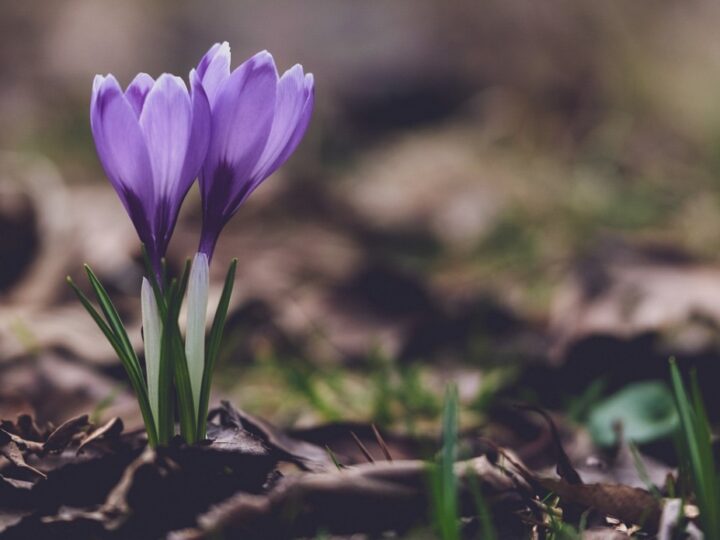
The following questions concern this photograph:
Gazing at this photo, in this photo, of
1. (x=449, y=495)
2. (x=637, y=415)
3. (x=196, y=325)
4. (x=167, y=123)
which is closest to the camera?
(x=449, y=495)

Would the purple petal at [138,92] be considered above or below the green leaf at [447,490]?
above

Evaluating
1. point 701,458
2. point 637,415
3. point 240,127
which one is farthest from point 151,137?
point 637,415

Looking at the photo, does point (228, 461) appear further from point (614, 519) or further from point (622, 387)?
point (622, 387)

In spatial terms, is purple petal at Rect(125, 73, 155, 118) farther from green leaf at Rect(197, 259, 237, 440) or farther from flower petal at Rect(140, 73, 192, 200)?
green leaf at Rect(197, 259, 237, 440)

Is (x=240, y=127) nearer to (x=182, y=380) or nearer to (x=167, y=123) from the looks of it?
(x=167, y=123)

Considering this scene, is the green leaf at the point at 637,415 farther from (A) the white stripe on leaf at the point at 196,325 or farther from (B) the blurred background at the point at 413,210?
(A) the white stripe on leaf at the point at 196,325

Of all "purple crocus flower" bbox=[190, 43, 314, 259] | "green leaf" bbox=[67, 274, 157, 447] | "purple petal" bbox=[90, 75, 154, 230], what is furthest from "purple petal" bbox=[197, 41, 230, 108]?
"green leaf" bbox=[67, 274, 157, 447]

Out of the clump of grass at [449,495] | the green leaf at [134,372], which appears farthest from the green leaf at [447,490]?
the green leaf at [134,372]
